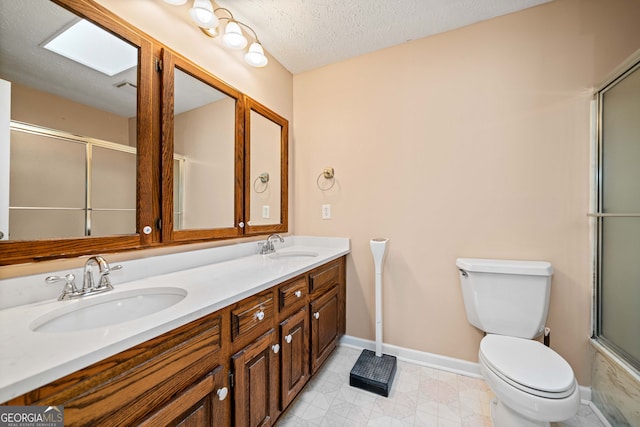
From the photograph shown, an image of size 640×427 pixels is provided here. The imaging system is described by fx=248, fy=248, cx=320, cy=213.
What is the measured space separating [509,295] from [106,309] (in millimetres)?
1948

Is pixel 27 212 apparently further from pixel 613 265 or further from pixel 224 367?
pixel 613 265

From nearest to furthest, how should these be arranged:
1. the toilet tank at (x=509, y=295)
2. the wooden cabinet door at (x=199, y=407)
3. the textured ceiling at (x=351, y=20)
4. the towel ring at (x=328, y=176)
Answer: the wooden cabinet door at (x=199, y=407)
the toilet tank at (x=509, y=295)
the textured ceiling at (x=351, y=20)
the towel ring at (x=328, y=176)

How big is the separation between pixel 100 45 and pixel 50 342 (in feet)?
3.66

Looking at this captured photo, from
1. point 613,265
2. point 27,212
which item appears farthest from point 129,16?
point 613,265

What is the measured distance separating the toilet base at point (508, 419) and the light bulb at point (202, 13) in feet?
7.94

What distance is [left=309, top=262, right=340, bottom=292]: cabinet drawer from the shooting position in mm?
1513

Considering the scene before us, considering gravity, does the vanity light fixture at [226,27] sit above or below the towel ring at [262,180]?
above

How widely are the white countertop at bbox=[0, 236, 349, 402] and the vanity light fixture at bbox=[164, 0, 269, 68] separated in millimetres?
1243

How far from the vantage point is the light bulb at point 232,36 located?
1464 mm

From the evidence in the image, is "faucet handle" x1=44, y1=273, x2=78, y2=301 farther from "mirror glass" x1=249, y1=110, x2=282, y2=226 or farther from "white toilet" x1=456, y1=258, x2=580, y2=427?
"white toilet" x1=456, y1=258, x2=580, y2=427

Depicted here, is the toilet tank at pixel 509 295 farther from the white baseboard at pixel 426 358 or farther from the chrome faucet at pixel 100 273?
the chrome faucet at pixel 100 273

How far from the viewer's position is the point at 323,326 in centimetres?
165

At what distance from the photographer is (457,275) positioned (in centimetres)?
169

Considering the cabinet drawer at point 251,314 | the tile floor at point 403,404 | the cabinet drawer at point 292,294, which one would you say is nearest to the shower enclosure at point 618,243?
the tile floor at point 403,404
